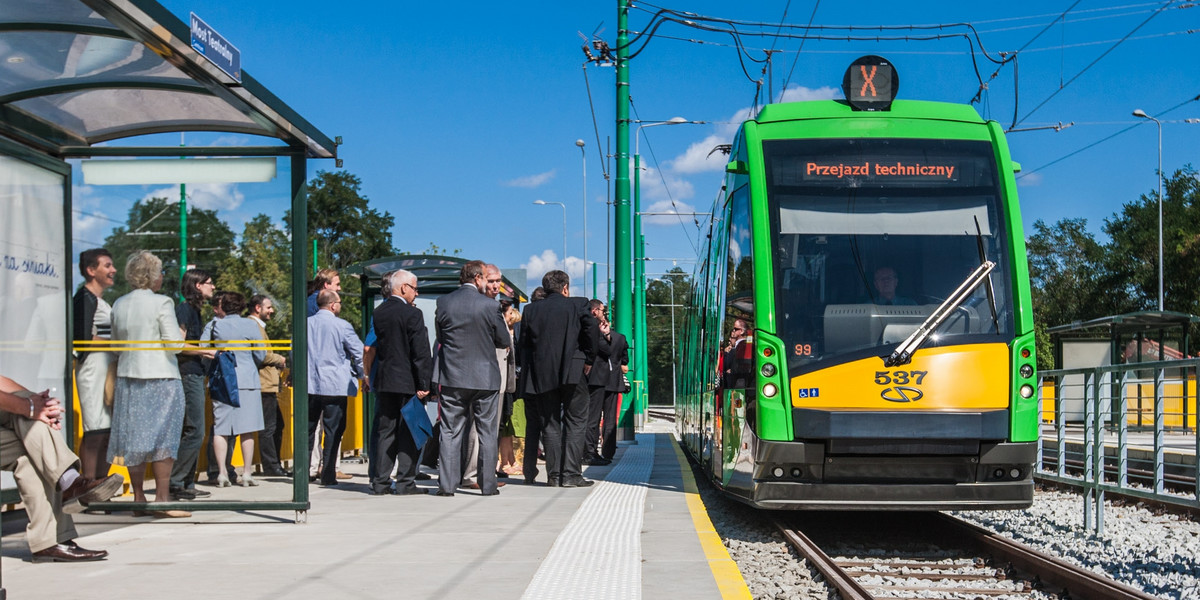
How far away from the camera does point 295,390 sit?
26.4 feet

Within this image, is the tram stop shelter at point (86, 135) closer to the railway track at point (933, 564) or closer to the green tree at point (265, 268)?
the green tree at point (265, 268)

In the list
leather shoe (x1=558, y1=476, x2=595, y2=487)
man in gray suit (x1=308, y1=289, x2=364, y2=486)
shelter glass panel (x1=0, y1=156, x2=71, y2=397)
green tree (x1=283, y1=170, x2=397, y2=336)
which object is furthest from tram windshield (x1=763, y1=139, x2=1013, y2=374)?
green tree (x1=283, y1=170, x2=397, y2=336)

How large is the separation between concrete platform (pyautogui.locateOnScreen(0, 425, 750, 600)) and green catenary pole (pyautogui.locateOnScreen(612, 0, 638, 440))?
10.5 meters

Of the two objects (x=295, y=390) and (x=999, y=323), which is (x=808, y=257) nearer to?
(x=999, y=323)

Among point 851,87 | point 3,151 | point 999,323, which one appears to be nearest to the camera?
point 3,151

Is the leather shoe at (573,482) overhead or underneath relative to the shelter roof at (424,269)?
underneath

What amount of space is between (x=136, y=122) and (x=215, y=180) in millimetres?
704

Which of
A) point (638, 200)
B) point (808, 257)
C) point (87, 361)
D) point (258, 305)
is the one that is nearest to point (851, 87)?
point (808, 257)

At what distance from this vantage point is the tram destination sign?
6512 millimetres

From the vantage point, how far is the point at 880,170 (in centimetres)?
918

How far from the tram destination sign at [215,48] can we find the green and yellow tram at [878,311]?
391 centimetres

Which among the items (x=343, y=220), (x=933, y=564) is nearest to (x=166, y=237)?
(x=933, y=564)

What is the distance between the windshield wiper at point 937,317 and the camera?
8.52 m

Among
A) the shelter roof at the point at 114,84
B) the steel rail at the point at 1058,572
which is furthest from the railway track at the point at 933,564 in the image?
the shelter roof at the point at 114,84
